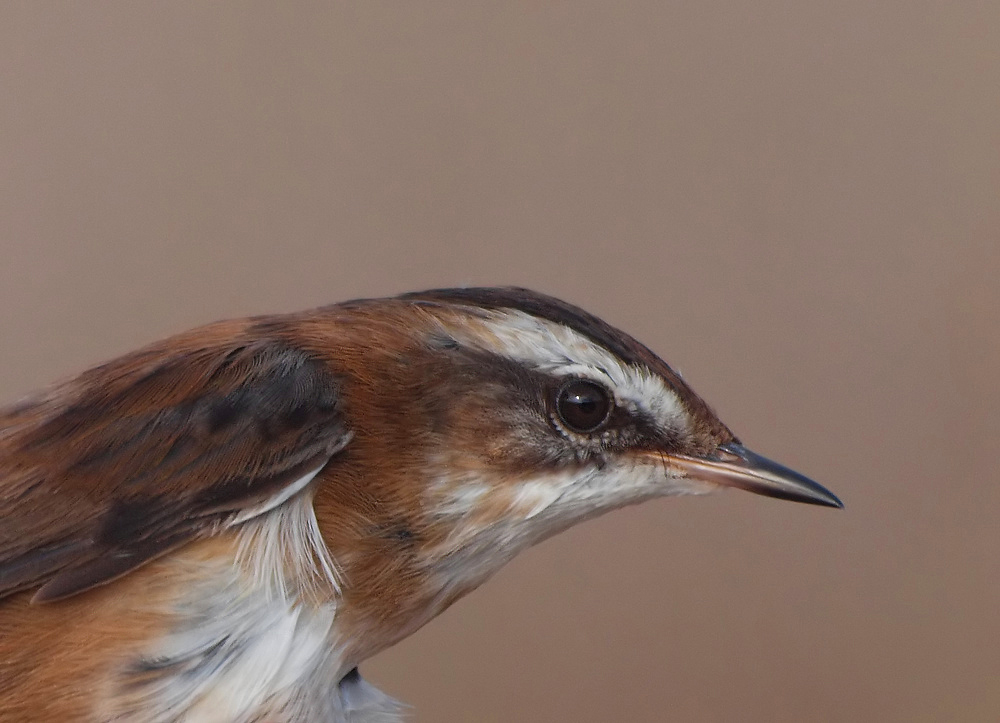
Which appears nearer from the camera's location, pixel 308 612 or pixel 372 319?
pixel 308 612

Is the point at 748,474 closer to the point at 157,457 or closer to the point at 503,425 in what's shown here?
the point at 503,425

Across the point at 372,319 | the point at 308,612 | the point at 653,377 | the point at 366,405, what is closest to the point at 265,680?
the point at 308,612

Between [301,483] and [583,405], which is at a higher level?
[583,405]

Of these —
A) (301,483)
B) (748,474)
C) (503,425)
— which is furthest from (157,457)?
(748,474)

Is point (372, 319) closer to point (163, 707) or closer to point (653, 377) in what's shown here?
point (653, 377)

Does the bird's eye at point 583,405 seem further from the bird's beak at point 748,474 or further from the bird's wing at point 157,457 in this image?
the bird's wing at point 157,457

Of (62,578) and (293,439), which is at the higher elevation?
(293,439)

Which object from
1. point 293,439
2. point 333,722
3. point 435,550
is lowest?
point 333,722
